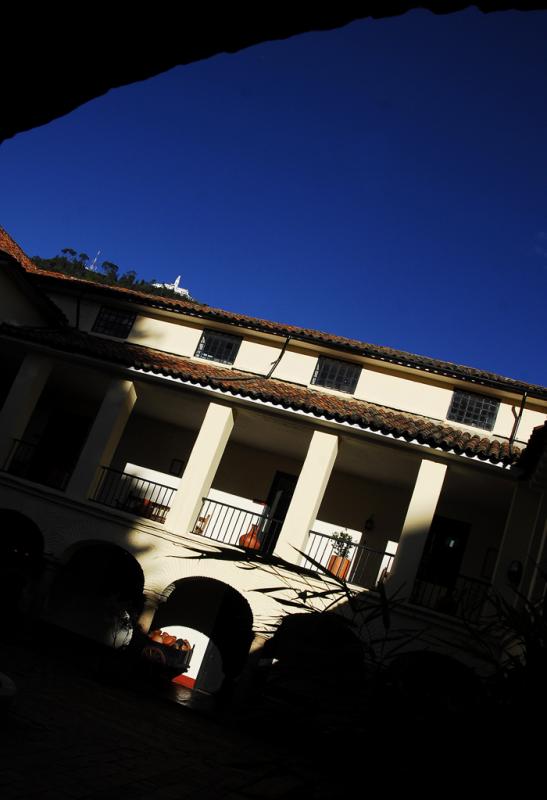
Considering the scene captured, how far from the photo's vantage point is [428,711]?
6.82ft

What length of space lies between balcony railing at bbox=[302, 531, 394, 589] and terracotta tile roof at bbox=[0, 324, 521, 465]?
265 cm

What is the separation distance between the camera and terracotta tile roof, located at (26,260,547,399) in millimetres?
16297

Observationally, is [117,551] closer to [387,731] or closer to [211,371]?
[211,371]

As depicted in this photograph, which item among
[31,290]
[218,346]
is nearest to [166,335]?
[218,346]

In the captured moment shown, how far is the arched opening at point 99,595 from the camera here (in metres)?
16.6

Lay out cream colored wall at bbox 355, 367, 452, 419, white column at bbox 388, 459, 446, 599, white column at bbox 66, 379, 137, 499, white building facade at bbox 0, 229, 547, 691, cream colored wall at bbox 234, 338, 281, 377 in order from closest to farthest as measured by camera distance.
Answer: white column at bbox 388, 459, 446, 599 → white building facade at bbox 0, 229, 547, 691 → white column at bbox 66, 379, 137, 499 → cream colored wall at bbox 355, 367, 452, 419 → cream colored wall at bbox 234, 338, 281, 377

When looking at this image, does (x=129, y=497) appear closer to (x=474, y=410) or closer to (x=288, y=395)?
(x=288, y=395)

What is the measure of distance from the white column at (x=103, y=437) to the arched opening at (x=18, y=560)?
1.64 meters

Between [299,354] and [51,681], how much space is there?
418 inches

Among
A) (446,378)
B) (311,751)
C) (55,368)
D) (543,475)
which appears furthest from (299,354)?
(311,751)

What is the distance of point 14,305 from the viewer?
1786cm

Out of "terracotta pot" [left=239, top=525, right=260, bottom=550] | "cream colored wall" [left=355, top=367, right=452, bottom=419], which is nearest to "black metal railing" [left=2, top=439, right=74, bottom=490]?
"terracotta pot" [left=239, top=525, right=260, bottom=550]

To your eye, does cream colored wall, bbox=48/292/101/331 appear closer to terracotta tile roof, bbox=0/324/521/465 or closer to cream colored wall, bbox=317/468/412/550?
terracotta tile roof, bbox=0/324/521/465

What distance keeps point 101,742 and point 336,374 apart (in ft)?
38.0
